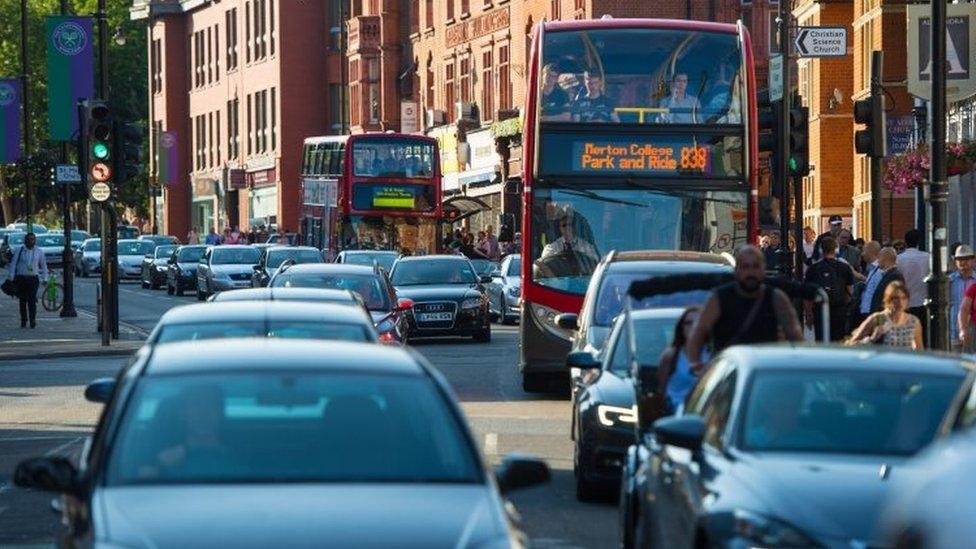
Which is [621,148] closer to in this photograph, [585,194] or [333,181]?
[585,194]

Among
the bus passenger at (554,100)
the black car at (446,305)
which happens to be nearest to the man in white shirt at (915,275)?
the bus passenger at (554,100)

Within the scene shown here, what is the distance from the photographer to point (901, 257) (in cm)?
2556

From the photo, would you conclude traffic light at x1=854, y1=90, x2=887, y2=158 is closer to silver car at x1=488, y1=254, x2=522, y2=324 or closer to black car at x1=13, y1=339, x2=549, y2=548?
black car at x1=13, y1=339, x2=549, y2=548

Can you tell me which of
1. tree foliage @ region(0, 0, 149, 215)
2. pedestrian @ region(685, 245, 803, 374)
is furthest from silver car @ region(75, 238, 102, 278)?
pedestrian @ region(685, 245, 803, 374)

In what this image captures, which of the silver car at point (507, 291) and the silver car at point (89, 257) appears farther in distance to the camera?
the silver car at point (89, 257)

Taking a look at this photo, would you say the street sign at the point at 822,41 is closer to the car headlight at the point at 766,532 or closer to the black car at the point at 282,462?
the black car at the point at 282,462

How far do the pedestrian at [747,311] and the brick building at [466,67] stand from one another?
169 ft

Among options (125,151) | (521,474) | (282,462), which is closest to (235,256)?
(125,151)

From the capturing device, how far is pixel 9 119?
62.2m

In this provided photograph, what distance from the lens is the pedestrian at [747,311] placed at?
13.3 meters

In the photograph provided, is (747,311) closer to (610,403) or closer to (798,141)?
(610,403)

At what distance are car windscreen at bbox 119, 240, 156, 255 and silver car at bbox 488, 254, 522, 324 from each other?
1287 inches

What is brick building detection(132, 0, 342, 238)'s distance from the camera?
9725cm

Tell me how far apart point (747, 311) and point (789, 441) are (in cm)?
374
